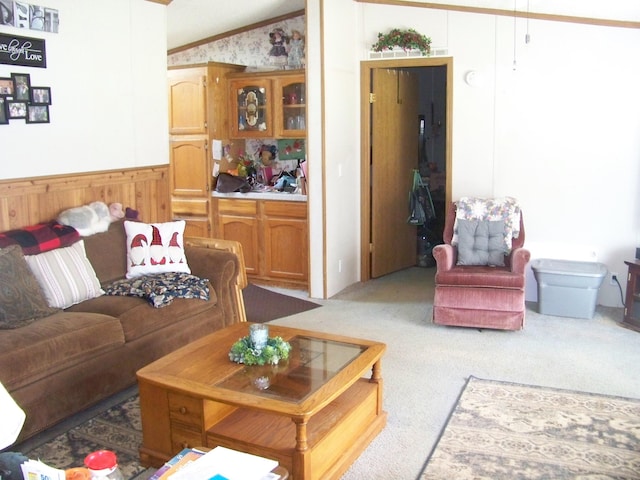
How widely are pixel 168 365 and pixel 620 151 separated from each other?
4.10 metres

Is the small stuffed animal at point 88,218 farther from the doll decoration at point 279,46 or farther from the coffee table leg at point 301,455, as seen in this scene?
the doll decoration at point 279,46

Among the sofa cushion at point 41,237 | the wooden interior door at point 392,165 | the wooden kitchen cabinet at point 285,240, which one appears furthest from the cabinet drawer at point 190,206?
the sofa cushion at point 41,237

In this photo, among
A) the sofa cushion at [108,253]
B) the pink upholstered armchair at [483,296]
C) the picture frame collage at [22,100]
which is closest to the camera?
the picture frame collage at [22,100]

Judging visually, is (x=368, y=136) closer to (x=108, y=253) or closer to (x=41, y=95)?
(x=108, y=253)

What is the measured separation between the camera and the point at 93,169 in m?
4.88

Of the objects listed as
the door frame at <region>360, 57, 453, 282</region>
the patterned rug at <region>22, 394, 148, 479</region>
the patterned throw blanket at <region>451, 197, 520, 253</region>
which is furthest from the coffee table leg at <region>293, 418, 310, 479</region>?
the door frame at <region>360, 57, 453, 282</region>

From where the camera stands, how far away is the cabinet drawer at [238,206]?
21.5 ft

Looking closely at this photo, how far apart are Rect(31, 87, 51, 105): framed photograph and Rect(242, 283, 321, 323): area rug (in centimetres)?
216

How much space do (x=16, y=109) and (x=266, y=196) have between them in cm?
260

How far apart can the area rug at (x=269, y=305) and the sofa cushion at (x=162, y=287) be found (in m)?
1.03

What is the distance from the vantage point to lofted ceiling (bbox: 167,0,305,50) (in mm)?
6082

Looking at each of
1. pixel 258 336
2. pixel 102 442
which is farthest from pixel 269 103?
pixel 102 442

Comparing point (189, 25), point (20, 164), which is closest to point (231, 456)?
point (20, 164)

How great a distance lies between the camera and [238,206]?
6.61 meters
